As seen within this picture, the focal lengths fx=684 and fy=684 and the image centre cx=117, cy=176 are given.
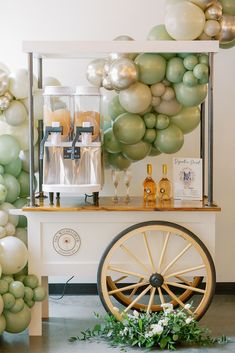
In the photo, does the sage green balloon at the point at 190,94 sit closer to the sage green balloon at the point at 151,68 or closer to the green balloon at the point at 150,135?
the sage green balloon at the point at 151,68

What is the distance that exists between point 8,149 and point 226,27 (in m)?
1.39

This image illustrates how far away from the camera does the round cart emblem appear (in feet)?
12.1

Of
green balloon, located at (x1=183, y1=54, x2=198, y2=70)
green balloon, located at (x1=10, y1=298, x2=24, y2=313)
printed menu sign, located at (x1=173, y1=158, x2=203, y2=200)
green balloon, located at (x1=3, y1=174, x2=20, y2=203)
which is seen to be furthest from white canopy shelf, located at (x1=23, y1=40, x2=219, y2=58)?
green balloon, located at (x1=10, y1=298, x2=24, y2=313)

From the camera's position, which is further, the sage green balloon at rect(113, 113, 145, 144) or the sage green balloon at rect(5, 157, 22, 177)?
the sage green balloon at rect(5, 157, 22, 177)

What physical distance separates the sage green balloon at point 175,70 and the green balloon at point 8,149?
3.12 ft

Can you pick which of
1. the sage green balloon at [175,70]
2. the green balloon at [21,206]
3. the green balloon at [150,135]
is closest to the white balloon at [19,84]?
the green balloon at [21,206]

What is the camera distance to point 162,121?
375 cm

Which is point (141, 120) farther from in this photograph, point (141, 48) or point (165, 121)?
point (141, 48)

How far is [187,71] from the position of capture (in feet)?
11.9

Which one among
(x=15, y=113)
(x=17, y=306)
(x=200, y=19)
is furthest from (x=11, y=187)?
(x=200, y=19)

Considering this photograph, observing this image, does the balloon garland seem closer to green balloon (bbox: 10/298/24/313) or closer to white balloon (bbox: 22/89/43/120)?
white balloon (bbox: 22/89/43/120)

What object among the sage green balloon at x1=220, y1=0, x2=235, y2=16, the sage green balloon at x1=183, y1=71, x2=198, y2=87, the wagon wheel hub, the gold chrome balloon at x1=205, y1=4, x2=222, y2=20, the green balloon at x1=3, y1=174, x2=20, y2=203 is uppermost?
the sage green balloon at x1=220, y1=0, x2=235, y2=16

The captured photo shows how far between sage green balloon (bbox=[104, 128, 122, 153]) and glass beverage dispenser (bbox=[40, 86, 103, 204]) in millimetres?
190

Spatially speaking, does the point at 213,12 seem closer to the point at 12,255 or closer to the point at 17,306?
the point at 12,255
